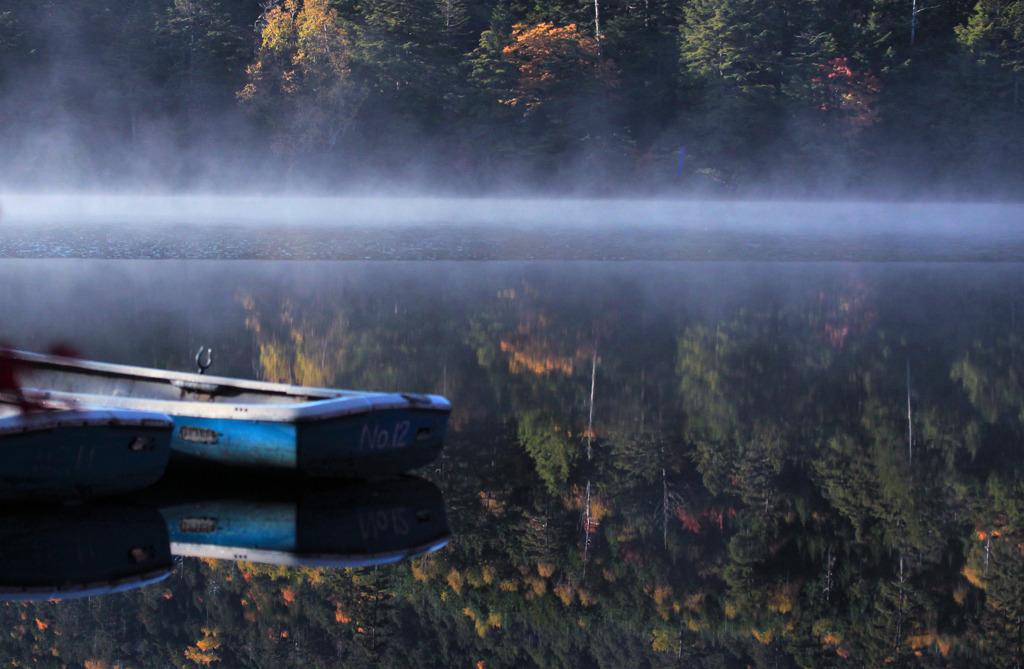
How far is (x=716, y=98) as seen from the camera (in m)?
61.1

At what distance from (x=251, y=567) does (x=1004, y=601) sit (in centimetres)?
438

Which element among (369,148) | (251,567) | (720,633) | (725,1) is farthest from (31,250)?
(725,1)

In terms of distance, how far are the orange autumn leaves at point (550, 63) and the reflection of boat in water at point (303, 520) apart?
54.8 metres

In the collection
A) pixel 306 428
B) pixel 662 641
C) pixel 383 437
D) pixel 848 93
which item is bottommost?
pixel 662 641

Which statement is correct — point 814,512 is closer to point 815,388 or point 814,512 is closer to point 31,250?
point 815,388

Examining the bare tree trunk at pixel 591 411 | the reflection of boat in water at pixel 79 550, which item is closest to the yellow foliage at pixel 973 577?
the bare tree trunk at pixel 591 411

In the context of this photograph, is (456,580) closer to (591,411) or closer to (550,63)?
(591,411)

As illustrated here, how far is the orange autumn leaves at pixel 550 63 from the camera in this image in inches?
2415

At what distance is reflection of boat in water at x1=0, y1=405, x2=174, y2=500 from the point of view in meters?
7.36

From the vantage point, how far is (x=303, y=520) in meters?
7.63

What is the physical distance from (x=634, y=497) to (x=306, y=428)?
2422 mm

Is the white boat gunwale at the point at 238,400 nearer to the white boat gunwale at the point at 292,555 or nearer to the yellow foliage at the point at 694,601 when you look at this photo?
the white boat gunwale at the point at 292,555

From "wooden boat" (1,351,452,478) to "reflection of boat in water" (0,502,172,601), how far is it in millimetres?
671

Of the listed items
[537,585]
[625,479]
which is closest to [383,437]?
[537,585]
